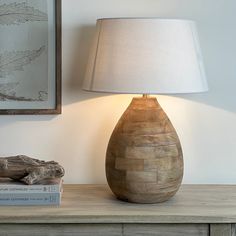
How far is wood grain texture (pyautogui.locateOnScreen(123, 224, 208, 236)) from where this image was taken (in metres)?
1.40

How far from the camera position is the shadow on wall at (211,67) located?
1.74 m

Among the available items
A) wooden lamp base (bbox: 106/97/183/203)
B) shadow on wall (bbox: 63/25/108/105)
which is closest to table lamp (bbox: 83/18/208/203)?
wooden lamp base (bbox: 106/97/183/203)

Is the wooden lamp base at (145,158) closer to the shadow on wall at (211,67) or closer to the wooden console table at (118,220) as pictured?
the wooden console table at (118,220)

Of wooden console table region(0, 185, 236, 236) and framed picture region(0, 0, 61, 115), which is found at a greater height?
framed picture region(0, 0, 61, 115)

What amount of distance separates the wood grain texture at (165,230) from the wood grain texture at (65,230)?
0.12ft

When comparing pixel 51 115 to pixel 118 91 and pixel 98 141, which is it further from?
pixel 118 91

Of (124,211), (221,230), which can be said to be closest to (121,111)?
(124,211)

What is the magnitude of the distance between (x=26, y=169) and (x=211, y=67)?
77 cm

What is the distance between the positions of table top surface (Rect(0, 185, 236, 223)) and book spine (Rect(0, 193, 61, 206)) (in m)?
0.02

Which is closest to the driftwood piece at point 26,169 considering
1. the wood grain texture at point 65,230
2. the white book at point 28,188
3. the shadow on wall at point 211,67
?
the white book at point 28,188

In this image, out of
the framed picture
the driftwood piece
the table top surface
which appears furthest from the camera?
the framed picture

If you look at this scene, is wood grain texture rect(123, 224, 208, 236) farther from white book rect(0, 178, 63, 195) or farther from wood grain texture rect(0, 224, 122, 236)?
white book rect(0, 178, 63, 195)

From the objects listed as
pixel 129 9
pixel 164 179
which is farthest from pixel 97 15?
pixel 164 179

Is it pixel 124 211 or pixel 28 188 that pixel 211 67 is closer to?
pixel 124 211
